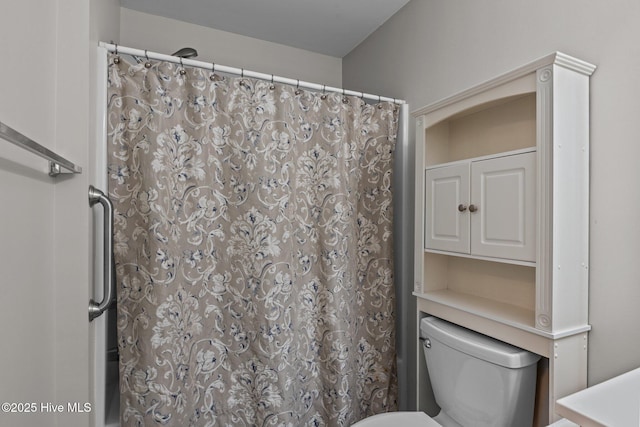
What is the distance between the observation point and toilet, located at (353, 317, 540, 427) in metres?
1.09

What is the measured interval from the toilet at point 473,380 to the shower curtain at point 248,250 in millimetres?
407

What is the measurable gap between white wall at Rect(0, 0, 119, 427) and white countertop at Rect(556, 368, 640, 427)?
1.25 meters

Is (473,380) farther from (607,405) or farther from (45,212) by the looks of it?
(45,212)

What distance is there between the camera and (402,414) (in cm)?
134

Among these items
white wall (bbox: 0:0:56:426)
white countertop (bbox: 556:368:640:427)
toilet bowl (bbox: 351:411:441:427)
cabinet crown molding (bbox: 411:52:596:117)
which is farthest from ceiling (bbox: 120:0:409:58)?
toilet bowl (bbox: 351:411:441:427)

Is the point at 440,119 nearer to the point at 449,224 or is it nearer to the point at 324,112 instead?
the point at 449,224

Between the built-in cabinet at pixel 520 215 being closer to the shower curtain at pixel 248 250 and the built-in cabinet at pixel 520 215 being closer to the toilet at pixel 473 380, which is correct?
the toilet at pixel 473 380

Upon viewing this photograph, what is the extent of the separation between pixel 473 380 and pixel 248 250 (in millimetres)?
1016

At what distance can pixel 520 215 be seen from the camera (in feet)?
3.58

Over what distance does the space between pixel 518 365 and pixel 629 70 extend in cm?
96

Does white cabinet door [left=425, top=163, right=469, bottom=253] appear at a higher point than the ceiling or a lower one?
lower

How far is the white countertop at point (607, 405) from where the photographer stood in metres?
0.72

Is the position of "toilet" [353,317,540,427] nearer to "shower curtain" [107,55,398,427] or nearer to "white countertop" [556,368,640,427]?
"white countertop" [556,368,640,427]

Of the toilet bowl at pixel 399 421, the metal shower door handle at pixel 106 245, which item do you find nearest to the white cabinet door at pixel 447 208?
the toilet bowl at pixel 399 421
